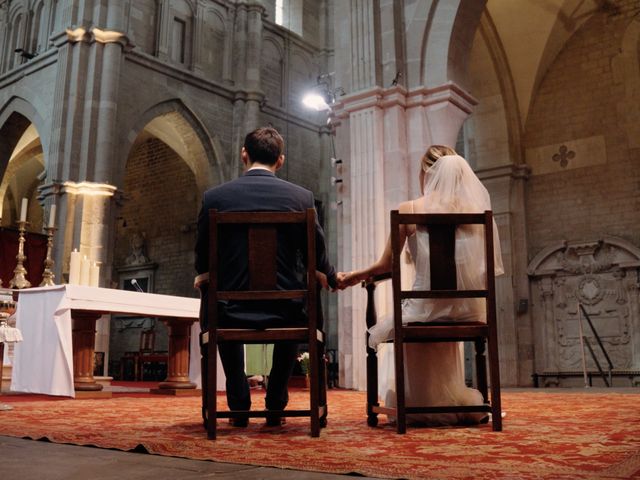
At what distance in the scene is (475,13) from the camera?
882 centimetres

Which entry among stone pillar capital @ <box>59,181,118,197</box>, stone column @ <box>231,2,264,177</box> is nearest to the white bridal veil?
stone pillar capital @ <box>59,181,118,197</box>

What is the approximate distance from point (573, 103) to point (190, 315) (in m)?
9.31

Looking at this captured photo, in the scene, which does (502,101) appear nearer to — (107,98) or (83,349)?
(107,98)

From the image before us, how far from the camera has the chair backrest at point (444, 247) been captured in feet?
10.1

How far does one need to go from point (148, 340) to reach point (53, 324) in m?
12.1

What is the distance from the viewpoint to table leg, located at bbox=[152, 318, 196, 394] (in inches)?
263

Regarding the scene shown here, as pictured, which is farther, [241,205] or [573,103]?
[573,103]

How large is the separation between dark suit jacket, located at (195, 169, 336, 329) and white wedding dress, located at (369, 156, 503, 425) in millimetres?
506

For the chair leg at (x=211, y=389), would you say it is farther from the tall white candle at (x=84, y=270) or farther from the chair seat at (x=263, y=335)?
the tall white candle at (x=84, y=270)

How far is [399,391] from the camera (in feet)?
9.77

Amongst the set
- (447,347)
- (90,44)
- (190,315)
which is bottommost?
(447,347)

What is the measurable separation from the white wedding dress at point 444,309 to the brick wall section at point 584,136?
31.1ft

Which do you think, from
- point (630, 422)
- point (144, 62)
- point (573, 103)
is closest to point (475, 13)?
point (573, 103)

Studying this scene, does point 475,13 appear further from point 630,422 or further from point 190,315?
point 630,422
